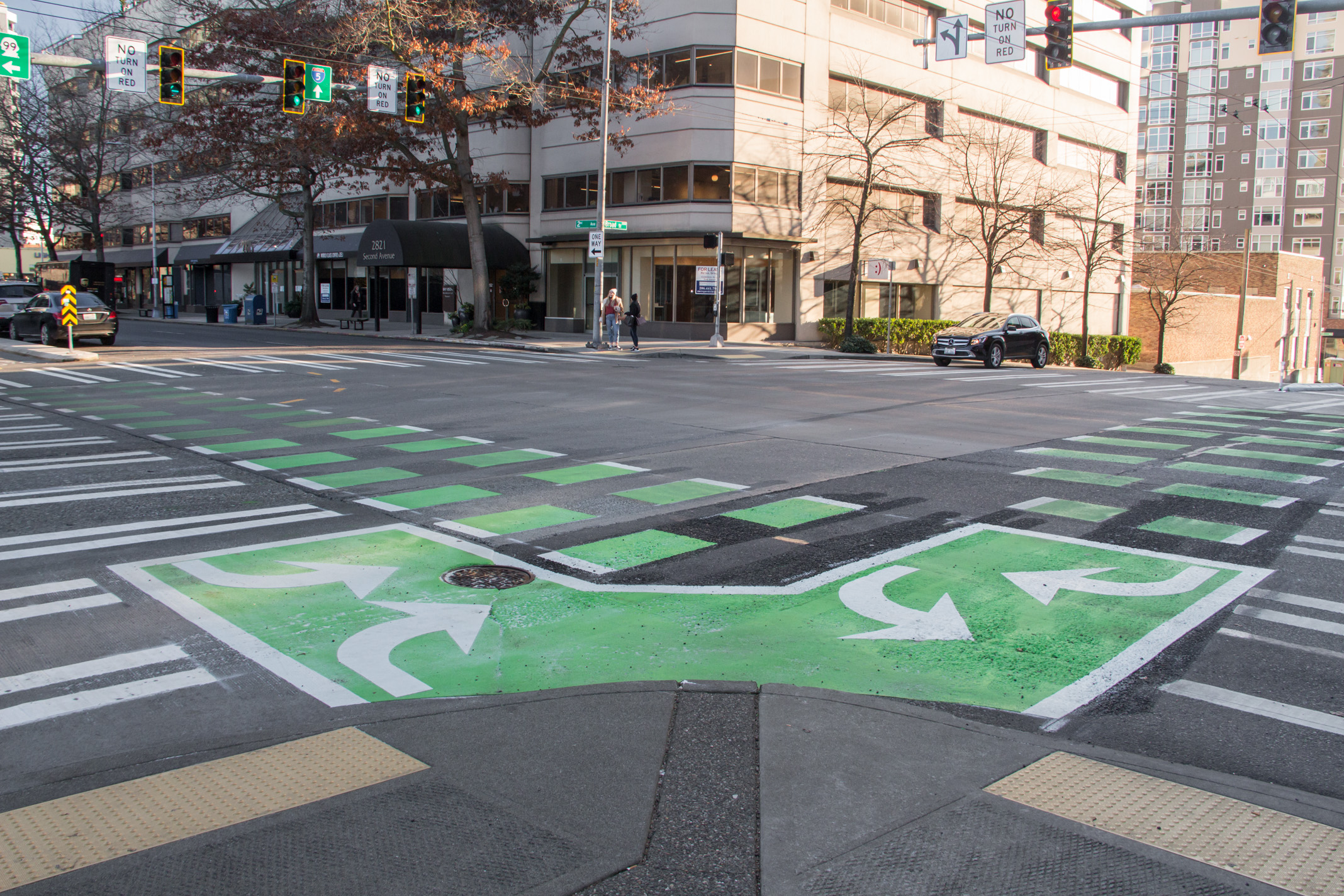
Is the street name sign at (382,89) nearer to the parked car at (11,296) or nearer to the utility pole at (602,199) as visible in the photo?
the utility pole at (602,199)

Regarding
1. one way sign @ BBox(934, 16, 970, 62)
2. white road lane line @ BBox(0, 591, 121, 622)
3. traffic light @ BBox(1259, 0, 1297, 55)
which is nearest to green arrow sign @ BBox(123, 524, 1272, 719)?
white road lane line @ BBox(0, 591, 121, 622)

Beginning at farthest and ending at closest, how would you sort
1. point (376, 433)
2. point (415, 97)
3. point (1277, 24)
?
point (415, 97) → point (1277, 24) → point (376, 433)

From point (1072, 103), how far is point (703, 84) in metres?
25.0

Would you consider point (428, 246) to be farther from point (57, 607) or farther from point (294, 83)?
point (57, 607)

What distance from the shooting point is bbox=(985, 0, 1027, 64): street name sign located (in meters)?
20.0

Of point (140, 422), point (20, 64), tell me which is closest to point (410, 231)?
point (20, 64)

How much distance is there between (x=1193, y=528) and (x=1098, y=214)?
1772 inches

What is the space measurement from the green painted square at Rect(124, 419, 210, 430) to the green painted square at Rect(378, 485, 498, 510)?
236 inches

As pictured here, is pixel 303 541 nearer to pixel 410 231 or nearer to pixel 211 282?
pixel 410 231

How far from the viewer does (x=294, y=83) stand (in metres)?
22.1

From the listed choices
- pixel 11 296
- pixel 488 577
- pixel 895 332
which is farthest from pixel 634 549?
pixel 11 296

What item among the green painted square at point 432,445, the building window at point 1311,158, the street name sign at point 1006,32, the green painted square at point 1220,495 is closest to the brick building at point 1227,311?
the building window at point 1311,158

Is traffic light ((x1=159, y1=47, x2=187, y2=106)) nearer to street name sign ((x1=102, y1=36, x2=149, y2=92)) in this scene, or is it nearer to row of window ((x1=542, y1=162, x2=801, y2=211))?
street name sign ((x1=102, y1=36, x2=149, y2=92))

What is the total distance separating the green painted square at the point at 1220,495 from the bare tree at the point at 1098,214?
41.5 metres
